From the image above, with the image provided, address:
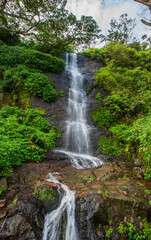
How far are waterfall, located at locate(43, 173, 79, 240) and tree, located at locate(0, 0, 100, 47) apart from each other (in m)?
15.7

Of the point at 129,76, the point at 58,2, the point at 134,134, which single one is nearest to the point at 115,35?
the point at 58,2

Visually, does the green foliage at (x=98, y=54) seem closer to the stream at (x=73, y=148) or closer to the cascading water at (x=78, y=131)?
the stream at (x=73, y=148)

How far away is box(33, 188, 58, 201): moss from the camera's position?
3305 mm

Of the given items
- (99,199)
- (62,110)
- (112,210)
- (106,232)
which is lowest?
(106,232)

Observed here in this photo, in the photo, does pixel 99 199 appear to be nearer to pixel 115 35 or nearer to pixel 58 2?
pixel 58 2

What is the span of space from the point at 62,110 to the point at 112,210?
296 inches

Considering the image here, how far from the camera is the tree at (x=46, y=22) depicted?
12.0 m

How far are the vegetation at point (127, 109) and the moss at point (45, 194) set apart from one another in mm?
3536

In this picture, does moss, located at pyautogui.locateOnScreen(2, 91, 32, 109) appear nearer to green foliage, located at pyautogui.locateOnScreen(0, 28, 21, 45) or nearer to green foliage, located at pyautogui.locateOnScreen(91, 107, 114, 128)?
green foliage, located at pyautogui.locateOnScreen(91, 107, 114, 128)

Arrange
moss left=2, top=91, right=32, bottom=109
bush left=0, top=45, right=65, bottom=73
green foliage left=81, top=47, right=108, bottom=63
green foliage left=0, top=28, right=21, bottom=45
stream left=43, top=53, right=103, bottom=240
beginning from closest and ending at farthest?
stream left=43, top=53, right=103, bottom=240 → moss left=2, top=91, right=32, bottom=109 → bush left=0, top=45, right=65, bottom=73 → green foliage left=0, top=28, right=21, bottom=45 → green foliage left=81, top=47, right=108, bottom=63

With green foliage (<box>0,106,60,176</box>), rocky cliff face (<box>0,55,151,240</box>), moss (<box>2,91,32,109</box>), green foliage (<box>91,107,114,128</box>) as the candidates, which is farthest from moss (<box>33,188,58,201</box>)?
moss (<box>2,91,32,109</box>)

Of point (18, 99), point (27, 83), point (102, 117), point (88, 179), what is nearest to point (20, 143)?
point (88, 179)

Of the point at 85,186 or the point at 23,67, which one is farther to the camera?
the point at 23,67

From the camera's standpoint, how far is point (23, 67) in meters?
10.6
